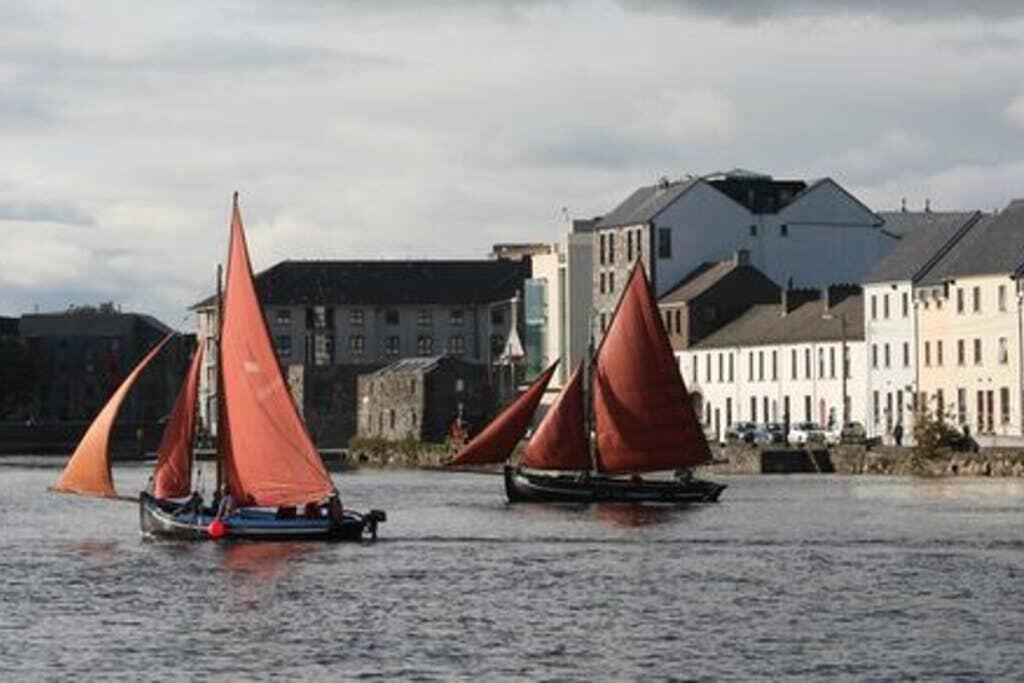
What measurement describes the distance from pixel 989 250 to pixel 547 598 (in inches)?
3530

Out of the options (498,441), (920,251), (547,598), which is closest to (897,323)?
(920,251)

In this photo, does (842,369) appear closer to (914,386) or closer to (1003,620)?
(914,386)

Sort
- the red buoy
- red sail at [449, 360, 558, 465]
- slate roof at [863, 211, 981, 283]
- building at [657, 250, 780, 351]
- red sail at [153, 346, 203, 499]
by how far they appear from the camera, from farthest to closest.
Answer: building at [657, 250, 780, 351] < slate roof at [863, 211, 981, 283] < red sail at [449, 360, 558, 465] < red sail at [153, 346, 203, 499] < the red buoy

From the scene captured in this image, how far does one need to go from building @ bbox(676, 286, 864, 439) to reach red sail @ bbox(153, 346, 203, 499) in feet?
267

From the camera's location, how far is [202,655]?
6341 centimetres

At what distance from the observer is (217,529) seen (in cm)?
9350

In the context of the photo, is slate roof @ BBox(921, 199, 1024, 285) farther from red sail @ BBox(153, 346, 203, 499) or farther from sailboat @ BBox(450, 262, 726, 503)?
red sail @ BBox(153, 346, 203, 499)

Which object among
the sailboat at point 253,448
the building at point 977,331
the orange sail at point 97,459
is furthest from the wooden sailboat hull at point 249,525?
the building at point 977,331

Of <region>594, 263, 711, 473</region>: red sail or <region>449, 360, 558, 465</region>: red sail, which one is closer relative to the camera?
<region>594, 263, 711, 473</region>: red sail

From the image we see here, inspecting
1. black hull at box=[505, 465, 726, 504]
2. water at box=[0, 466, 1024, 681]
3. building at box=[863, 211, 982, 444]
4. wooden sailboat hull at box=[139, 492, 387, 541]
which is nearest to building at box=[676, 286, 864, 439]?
building at box=[863, 211, 982, 444]

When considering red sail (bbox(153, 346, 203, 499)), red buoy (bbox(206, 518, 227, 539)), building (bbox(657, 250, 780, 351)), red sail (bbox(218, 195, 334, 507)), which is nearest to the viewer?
red sail (bbox(218, 195, 334, 507))

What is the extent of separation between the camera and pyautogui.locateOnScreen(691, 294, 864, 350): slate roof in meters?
179

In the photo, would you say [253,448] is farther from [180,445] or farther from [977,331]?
[977,331]

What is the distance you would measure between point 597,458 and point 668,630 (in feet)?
173
